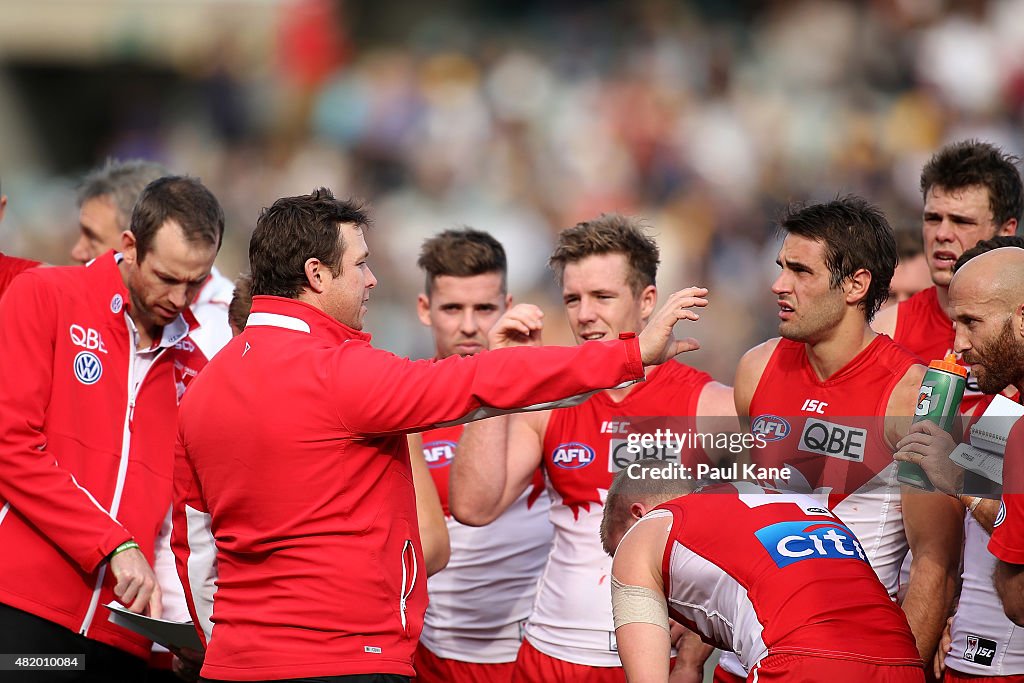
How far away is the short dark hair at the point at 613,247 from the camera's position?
5133 millimetres

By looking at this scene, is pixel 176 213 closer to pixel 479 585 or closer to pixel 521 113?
pixel 479 585

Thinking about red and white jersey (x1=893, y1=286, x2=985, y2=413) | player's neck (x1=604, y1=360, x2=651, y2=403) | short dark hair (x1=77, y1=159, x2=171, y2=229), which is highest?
short dark hair (x1=77, y1=159, x2=171, y2=229)

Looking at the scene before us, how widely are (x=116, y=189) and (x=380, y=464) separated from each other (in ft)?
9.24

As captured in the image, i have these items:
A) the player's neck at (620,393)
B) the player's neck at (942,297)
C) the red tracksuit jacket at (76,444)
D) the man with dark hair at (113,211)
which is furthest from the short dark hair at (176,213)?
the player's neck at (942,297)

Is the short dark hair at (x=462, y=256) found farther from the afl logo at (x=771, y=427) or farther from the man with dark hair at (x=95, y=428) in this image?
the afl logo at (x=771, y=427)

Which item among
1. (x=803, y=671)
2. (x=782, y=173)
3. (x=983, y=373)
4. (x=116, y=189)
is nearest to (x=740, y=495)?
(x=803, y=671)

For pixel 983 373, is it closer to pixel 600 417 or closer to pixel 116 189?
pixel 600 417

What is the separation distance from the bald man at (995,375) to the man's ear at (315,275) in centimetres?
190

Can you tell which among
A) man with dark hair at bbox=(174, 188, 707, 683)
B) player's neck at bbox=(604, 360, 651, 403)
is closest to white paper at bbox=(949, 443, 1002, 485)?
man with dark hair at bbox=(174, 188, 707, 683)

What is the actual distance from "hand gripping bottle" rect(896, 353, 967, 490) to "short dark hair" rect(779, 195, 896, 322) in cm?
69

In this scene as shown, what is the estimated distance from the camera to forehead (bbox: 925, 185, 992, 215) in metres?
5.14

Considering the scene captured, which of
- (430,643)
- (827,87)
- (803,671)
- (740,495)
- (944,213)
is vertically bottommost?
(430,643)

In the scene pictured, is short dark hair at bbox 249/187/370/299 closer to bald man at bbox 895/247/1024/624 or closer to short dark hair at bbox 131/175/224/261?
short dark hair at bbox 131/175/224/261

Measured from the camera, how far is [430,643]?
5.54 m
